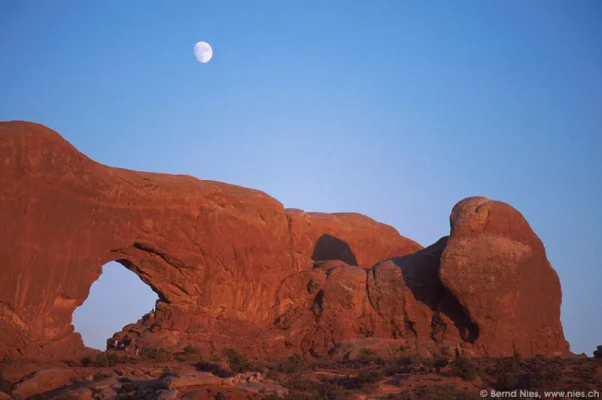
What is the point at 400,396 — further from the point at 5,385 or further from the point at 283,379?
the point at 5,385

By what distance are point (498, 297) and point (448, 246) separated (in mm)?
2669

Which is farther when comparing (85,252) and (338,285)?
(338,285)

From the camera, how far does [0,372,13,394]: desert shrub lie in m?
19.4

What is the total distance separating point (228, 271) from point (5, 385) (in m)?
11.5

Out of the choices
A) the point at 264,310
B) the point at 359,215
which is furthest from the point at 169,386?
the point at 359,215

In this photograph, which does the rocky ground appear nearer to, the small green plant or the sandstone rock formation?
the small green plant

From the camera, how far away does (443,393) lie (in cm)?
1914

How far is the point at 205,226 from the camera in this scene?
29219 millimetres

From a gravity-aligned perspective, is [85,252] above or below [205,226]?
below

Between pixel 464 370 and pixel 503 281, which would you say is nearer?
pixel 464 370

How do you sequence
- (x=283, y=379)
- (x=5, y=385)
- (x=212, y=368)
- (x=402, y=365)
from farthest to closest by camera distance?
(x=402, y=365)
(x=212, y=368)
(x=283, y=379)
(x=5, y=385)

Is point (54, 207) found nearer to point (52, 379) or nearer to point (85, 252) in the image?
point (85, 252)

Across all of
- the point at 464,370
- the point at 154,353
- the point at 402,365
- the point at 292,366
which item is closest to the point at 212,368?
the point at 292,366

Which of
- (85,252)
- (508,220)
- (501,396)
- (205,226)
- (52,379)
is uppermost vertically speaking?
(508,220)
